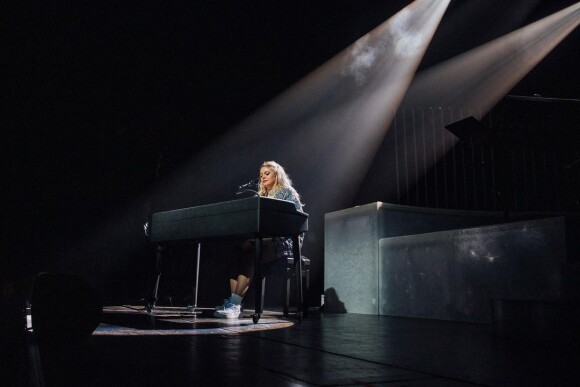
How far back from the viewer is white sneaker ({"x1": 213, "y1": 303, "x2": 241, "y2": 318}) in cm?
342

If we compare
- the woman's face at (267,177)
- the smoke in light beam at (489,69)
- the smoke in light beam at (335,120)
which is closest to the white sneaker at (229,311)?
the woman's face at (267,177)

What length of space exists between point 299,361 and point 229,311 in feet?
6.93

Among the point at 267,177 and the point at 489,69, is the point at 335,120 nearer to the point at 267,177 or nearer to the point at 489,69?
the point at 489,69

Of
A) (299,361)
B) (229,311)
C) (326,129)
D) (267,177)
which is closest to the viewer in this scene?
(299,361)

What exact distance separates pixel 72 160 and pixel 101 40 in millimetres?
1313

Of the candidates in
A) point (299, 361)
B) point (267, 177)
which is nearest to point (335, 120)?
point (267, 177)

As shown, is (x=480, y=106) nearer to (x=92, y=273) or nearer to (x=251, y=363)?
(x=92, y=273)

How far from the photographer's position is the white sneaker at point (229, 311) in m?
3.42

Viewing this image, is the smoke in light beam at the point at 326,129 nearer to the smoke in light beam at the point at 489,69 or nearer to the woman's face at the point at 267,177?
the smoke in light beam at the point at 489,69

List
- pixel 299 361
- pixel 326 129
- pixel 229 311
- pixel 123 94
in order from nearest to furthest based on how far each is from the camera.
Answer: pixel 299 361 → pixel 229 311 → pixel 123 94 → pixel 326 129

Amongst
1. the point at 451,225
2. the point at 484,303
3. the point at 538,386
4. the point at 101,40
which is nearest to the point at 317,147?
the point at 451,225

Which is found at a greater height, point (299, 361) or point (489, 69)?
point (489, 69)

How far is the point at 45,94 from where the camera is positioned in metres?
4.77

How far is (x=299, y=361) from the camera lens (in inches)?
55.2
